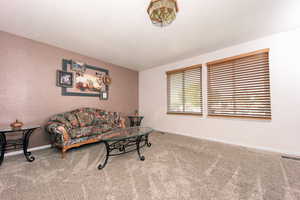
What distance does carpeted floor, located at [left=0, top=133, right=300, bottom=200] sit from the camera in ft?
4.27

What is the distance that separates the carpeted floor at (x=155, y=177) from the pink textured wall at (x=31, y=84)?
0.90m

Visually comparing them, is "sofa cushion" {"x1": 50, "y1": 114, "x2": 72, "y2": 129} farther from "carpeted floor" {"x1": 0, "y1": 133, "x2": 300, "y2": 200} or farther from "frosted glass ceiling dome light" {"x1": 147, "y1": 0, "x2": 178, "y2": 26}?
"frosted glass ceiling dome light" {"x1": 147, "y1": 0, "x2": 178, "y2": 26}

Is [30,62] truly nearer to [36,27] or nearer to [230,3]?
[36,27]

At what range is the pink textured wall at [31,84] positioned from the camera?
7.99 feet

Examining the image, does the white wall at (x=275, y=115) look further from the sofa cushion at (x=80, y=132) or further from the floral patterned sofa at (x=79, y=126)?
the sofa cushion at (x=80, y=132)

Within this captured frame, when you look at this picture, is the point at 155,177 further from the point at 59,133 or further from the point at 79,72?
the point at 79,72

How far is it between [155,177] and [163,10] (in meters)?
2.27

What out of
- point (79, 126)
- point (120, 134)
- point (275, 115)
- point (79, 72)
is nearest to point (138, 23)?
point (120, 134)

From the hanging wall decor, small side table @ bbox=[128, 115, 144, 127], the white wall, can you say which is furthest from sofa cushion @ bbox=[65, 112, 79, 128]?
the white wall

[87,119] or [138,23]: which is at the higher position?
[138,23]

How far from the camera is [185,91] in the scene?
3.91 meters

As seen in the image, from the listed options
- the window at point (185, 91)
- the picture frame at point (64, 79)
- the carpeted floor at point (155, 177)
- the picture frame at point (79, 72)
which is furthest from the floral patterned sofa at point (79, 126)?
the window at point (185, 91)

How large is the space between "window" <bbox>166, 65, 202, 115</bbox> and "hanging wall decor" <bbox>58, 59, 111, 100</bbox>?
232 centimetres

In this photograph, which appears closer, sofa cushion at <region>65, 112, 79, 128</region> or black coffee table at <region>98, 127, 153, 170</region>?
black coffee table at <region>98, 127, 153, 170</region>
